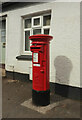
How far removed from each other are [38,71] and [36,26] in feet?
8.44

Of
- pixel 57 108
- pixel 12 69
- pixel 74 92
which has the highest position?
pixel 12 69

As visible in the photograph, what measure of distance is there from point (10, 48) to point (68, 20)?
3207 millimetres

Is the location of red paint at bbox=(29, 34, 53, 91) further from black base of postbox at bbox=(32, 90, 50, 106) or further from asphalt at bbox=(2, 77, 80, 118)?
asphalt at bbox=(2, 77, 80, 118)

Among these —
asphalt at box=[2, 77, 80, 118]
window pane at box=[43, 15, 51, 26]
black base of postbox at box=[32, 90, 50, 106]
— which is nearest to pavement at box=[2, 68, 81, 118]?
asphalt at box=[2, 77, 80, 118]

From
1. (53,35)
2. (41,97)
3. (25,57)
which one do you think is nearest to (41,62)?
(41,97)

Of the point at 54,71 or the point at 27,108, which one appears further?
the point at 54,71

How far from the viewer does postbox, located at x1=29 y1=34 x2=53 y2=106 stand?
8.78 ft

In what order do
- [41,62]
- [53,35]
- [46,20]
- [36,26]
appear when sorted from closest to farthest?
[41,62] → [53,35] → [46,20] → [36,26]

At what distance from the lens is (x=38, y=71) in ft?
9.02

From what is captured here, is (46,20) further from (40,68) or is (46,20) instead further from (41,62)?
(40,68)

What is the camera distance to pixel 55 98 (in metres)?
3.40

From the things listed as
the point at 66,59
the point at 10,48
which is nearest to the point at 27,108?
the point at 66,59

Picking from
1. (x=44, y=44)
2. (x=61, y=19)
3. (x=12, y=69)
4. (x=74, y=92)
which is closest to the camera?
(x=44, y=44)

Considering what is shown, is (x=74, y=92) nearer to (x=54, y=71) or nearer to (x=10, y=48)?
(x=54, y=71)
